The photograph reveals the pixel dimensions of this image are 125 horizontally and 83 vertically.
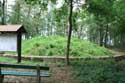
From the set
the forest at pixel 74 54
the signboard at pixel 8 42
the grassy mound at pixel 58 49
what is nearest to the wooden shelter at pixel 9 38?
the signboard at pixel 8 42

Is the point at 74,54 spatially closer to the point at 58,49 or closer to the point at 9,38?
the point at 58,49

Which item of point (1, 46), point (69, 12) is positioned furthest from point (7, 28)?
point (69, 12)

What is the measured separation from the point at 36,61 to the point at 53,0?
3.93 metres

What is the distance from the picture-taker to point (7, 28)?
15.1 meters

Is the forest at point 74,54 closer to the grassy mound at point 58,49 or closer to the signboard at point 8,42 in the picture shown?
the grassy mound at point 58,49

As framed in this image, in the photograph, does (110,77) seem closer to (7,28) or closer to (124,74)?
(124,74)

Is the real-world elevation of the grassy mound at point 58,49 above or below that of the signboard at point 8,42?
below

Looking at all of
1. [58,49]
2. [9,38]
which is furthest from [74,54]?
[9,38]

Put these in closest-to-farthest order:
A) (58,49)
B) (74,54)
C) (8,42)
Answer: (8,42)
(74,54)
(58,49)

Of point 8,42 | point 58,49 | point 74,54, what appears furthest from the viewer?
point 58,49

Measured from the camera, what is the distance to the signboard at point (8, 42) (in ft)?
48.9

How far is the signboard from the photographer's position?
1489cm

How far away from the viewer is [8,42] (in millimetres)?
14945

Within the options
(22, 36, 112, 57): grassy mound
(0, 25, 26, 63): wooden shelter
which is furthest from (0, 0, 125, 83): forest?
(0, 25, 26, 63): wooden shelter
